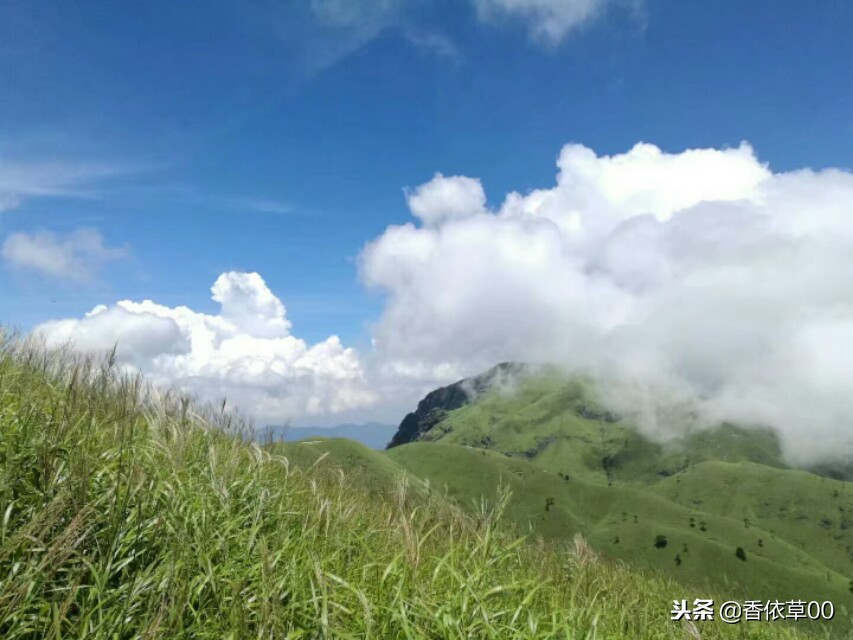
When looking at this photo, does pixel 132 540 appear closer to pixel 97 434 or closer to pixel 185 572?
pixel 185 572

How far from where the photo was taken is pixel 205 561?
5.18 m

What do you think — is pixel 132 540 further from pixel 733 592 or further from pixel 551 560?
pixel 733 592

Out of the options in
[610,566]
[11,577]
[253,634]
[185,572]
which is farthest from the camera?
[610,566]

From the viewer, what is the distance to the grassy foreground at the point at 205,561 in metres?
4.38

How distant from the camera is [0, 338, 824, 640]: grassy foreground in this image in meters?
4.38

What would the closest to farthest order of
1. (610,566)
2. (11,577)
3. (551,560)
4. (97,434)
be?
(11,577) < (97,434) < (551,560) < (610,566)

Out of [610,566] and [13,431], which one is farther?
[610,566]

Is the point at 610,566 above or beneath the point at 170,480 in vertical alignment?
beneath

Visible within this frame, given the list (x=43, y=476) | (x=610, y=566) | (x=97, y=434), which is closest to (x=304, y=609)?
(x=43, y=476)

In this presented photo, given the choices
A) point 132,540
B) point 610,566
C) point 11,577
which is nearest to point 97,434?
point 132,540

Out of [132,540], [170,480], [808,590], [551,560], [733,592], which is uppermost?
[170,480]

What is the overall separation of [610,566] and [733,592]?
2.43 meters

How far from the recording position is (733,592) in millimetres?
11102

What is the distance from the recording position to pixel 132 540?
197 inches
